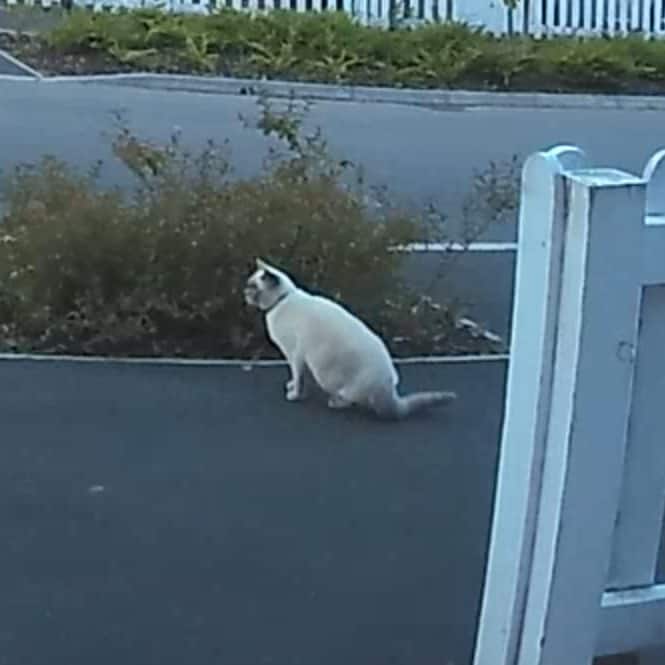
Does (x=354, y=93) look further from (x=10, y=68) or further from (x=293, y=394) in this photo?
(x=293, y=394)

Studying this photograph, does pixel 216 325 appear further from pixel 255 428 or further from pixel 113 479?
pixel 113 479

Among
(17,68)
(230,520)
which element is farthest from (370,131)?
(230,520)

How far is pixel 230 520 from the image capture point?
5.71m

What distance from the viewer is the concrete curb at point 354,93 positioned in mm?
18266

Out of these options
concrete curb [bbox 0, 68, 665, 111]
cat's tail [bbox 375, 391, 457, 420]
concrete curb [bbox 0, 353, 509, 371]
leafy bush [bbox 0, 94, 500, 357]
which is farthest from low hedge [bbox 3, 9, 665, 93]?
cat's tail [bbox 375, 391, 457, 420]

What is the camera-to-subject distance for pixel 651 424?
3225 mm

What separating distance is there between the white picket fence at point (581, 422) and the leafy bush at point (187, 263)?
476 cm

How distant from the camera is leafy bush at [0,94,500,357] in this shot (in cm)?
805

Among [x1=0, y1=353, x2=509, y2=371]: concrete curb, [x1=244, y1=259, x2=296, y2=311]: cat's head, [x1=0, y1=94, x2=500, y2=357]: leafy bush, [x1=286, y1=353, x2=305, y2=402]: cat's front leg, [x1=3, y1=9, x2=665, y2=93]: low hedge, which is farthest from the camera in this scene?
[x1=3, y1=9, x2=665, y2=93]: low hedge

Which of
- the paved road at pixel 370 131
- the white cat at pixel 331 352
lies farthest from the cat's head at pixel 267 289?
the paved road at pixel 370 131

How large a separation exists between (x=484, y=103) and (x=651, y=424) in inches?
616

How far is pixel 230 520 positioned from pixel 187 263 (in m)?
2.54

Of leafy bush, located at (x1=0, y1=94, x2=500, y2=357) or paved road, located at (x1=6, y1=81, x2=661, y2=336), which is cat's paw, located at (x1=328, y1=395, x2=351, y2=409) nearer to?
leafy bush, located at (x1=0, y1=94, x2=500, y2=357)

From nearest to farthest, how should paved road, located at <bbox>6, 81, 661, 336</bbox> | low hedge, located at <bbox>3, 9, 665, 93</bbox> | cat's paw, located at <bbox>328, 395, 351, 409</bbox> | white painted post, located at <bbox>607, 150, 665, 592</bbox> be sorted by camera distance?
white painted post, located at <bbox>607, 150, 665, 592</bbox>, cat's paw, located at <bbox>328, 395, 351, 409</bbox>, paved road, located at <bbox>6, 81, 661, 336</bbox>, low hedge, located at <bbox>3, 9, 665, 93</bbox>
